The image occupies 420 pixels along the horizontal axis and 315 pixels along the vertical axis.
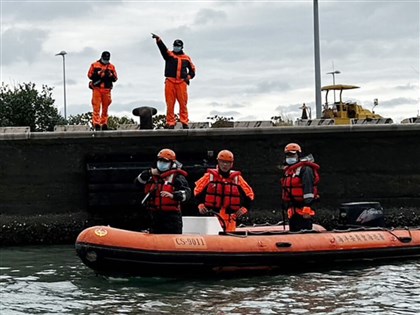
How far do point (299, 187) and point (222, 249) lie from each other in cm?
149

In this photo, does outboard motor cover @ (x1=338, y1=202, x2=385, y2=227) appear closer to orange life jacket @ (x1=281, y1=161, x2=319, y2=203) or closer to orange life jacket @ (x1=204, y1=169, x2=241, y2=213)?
orange life jacket @ (x1=281, y1=161, x2=319, y2=203)

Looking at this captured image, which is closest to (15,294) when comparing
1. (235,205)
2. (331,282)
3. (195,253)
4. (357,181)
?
(195,253)

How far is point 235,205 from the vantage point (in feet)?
32.6

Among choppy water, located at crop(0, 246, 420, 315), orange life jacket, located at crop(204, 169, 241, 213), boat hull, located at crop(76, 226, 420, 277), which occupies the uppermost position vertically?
orange life jacket, located at crop(204, 169, 241, 213)

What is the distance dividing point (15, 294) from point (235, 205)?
110 inches

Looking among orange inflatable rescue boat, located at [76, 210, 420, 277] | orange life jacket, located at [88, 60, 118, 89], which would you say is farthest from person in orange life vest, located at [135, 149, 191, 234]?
orange life jacket, located at [88, 60, 118, 89]

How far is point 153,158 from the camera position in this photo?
13180 mm

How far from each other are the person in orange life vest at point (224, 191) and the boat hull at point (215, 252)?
1.18ft

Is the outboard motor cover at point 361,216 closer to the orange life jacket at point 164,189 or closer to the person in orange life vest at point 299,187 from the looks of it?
the person in orange life vest at point 299,187

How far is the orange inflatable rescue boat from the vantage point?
357 inches

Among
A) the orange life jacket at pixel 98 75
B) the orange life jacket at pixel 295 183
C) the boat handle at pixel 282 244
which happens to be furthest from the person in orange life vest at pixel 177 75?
the boat handle at pixel 282 244

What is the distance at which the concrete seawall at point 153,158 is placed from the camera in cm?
1291

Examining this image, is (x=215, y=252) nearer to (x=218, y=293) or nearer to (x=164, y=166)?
(x=218, y=293)

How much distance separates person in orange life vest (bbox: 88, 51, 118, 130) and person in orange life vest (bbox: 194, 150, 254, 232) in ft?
14.4
